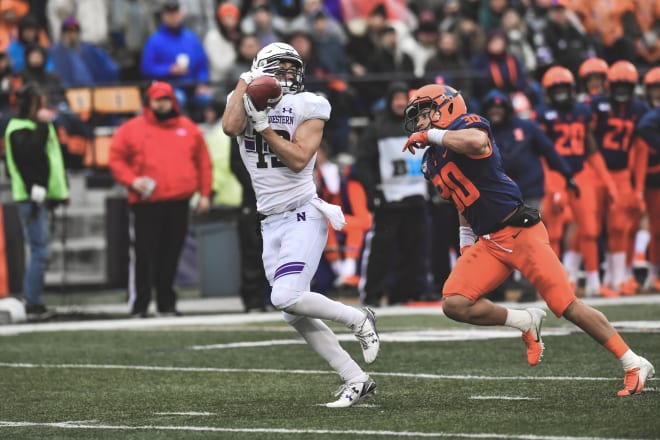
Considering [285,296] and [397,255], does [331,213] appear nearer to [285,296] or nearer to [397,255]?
→ [285,296]

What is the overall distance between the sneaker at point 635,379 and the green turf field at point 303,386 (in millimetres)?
63

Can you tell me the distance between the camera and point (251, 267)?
1466cm

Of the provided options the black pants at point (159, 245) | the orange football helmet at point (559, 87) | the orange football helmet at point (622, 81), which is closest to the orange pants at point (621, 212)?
Result: the orange football helmet at point (622, 81)

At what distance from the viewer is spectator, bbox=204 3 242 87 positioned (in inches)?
720

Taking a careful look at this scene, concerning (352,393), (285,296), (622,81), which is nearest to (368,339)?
(352,393)

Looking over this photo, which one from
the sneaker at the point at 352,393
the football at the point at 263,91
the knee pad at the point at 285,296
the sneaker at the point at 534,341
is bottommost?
the sneaker at the point at 352,393

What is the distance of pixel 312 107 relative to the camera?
8094 mm

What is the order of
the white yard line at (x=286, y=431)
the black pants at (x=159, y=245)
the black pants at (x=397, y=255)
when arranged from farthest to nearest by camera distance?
the black pants at (x=397, y=255)
the black pants at (x=159, y=245)
the white yard line at (x=286, y=431)

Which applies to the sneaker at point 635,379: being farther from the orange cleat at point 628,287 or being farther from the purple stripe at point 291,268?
the orange cleat at point 628,287

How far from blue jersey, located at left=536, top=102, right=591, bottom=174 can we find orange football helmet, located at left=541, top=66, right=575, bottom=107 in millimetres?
102

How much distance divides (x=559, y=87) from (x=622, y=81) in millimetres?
821

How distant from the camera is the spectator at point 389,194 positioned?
14.5m

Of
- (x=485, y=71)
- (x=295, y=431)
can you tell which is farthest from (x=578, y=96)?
(x=295, y=431)

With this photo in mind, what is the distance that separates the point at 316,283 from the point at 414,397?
806 centimetres
